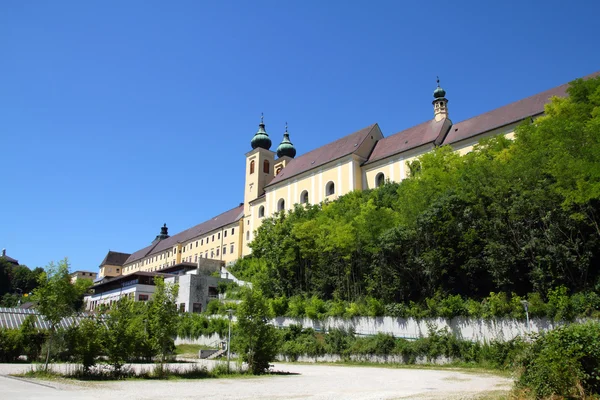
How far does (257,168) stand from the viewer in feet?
246

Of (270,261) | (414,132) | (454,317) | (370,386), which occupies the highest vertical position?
(414,132)

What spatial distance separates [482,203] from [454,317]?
24.7 ft

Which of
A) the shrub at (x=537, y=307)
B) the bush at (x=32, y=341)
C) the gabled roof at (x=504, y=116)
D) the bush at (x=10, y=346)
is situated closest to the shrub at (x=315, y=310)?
the shrub at (x=537, y=307)

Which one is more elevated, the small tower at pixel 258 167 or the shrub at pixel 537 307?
the small tower at pixel 258 167

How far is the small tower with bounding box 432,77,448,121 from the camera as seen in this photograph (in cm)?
5416

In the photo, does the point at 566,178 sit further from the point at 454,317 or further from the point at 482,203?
the point at 454,317

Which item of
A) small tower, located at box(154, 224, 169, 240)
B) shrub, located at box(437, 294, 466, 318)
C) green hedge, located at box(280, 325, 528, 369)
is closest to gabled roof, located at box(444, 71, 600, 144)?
shrub, located at box(437, 294, 466, 318)

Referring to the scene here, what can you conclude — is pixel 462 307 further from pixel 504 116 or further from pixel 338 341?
pixel 504 116

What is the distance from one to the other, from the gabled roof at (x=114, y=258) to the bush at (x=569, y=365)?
378ft

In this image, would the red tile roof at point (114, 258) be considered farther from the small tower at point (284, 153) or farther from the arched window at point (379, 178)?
the arched window at point (379, 178)

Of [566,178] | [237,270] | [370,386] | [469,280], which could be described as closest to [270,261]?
[237,270]

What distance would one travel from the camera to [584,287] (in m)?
23.3

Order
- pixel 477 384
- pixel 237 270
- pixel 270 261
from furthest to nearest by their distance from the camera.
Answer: pixel 237 270 < pixel 270 261 < pixel 477 384

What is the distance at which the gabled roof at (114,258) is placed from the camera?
4455 inches
